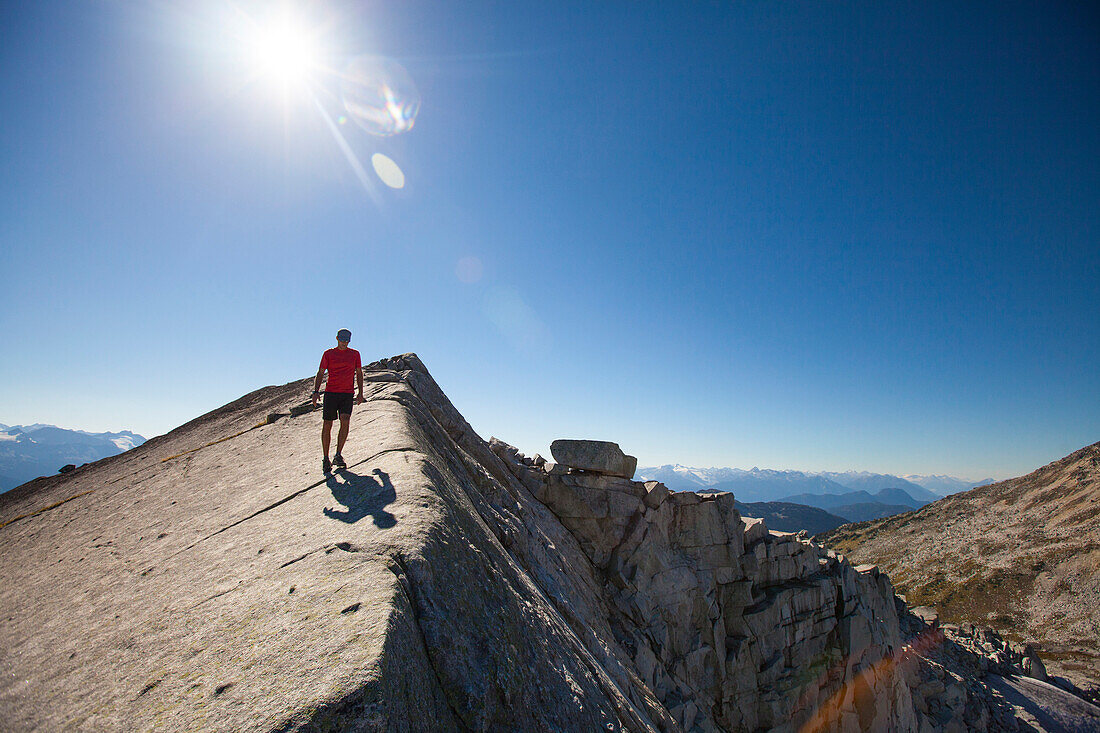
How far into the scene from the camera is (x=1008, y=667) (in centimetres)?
5491

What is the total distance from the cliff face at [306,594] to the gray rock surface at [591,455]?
5.27 m

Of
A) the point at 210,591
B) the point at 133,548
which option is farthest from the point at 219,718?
the point at 133,548

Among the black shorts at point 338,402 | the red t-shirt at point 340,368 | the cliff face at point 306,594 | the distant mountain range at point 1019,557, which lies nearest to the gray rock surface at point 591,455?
the cliff face at point 306,594

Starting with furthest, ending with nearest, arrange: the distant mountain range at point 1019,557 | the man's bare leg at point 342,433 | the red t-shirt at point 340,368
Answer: the distant mountain range at point 1019,557 → the red t-shirt at point 340,368 → the man's bare leg at point 342,433

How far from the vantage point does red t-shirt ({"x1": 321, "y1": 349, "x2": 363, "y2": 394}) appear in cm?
1155

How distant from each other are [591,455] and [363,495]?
834 inches

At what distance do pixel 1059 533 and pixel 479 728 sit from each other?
217594 mm

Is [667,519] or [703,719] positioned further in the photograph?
[667,519]

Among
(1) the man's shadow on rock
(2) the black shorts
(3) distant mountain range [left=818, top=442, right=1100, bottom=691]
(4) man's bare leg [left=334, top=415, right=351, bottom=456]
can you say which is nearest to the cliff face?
(1) the man's shadow on rock

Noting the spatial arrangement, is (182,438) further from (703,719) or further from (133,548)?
(703,719)

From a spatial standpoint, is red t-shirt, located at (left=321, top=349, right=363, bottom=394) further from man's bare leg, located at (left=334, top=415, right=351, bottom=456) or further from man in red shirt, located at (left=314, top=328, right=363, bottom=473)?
man's bare leg, located at (left=334, top=415, right=351, bottom=456)

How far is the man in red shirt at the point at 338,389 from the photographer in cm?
1061

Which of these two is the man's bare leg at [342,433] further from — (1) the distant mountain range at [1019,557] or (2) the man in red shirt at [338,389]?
(1) the distant mountain range at [1019,557]

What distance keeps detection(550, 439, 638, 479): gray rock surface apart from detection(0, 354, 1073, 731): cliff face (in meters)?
5.27
